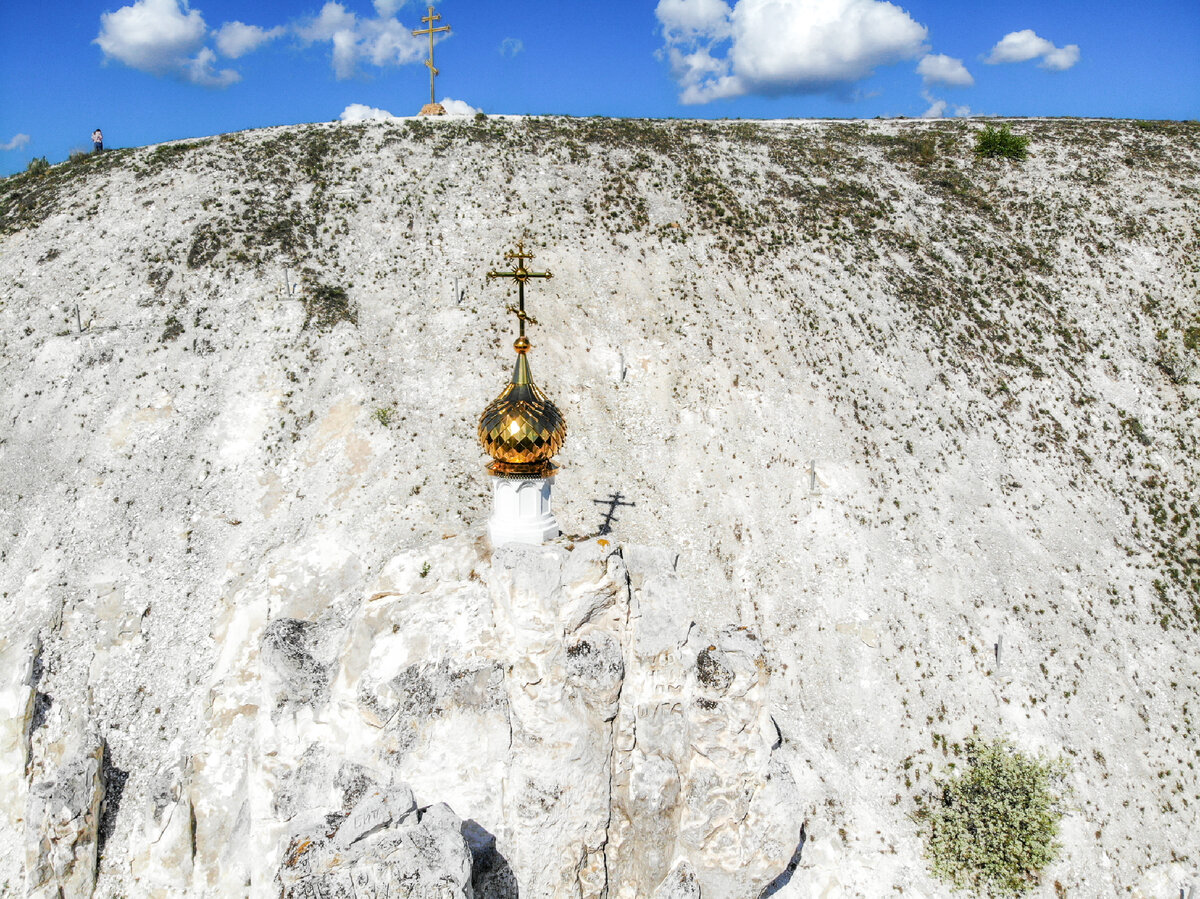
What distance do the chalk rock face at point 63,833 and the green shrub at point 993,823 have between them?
2396 cm

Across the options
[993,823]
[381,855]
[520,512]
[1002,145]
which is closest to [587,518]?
[520,512]

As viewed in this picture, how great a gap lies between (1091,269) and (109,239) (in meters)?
51.5

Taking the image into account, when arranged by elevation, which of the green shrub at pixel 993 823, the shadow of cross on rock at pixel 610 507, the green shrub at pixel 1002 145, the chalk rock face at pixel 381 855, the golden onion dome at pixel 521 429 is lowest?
the green shrub at pixel 993 823

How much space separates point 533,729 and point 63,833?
14.5m

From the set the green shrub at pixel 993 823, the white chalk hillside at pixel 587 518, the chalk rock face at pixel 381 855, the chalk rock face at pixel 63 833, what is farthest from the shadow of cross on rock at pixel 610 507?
the chalk rock face at pixel 63 833

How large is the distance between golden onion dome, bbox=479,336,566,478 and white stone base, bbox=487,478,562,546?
23 cm

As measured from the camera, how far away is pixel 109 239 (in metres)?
31.2

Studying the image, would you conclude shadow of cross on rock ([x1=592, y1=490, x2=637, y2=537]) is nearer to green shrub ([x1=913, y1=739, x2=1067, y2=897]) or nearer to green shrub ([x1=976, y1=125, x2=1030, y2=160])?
green shrub ([x1=913, y1=739, x2=1067, y2=897])

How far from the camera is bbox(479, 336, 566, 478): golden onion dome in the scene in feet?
43.0

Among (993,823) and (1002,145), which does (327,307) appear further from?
(1002,145)

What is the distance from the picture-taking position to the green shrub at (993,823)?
20234mm

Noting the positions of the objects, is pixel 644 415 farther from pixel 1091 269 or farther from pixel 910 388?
pixel 1091 269

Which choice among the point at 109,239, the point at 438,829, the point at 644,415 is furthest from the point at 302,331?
the point at 438,829

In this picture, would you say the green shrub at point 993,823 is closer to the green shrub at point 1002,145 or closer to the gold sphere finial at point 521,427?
the gold sphere finial at point 521,427
